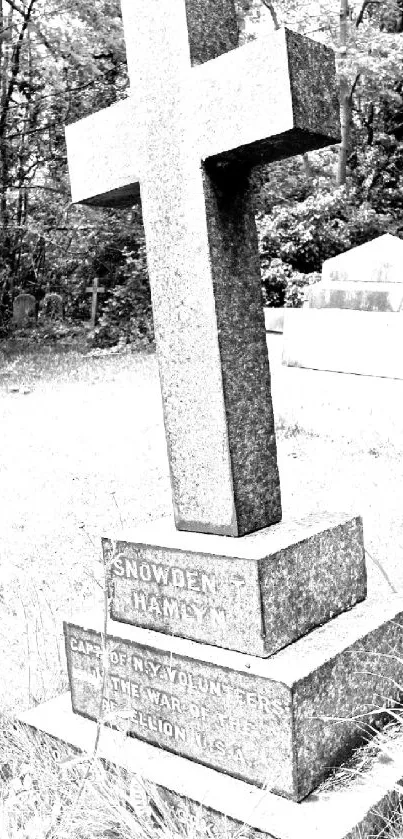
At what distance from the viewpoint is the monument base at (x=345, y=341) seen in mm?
7930

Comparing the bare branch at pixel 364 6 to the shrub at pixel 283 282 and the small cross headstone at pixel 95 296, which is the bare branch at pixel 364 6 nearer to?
the shrub at pixel 283 282

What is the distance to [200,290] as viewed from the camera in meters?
2.23

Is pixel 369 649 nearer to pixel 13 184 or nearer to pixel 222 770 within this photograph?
pixel 222 770

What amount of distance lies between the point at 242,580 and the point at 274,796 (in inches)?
21.4

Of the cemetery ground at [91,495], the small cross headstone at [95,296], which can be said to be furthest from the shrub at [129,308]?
the cemetery ground at [91,495]

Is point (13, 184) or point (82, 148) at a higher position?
point (13, 184)

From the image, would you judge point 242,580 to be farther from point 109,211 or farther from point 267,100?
point 109,211

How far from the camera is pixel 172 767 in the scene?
232 centimetres

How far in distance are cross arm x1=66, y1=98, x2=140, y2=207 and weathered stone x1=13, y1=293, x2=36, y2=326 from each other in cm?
1406

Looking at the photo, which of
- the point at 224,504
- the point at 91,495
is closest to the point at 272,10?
the point at 91,495

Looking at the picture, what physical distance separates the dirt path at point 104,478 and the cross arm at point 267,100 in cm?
109

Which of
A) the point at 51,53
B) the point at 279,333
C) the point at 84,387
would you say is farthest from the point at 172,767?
the point at 51,53

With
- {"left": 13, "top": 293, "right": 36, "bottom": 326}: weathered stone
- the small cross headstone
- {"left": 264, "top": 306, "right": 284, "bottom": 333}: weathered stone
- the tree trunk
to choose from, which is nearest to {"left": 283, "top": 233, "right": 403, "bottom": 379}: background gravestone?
{"left": 264, "top": 306, "right": 284, "bottom": 333}: weathered stone

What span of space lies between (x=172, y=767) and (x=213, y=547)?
0.62 m
